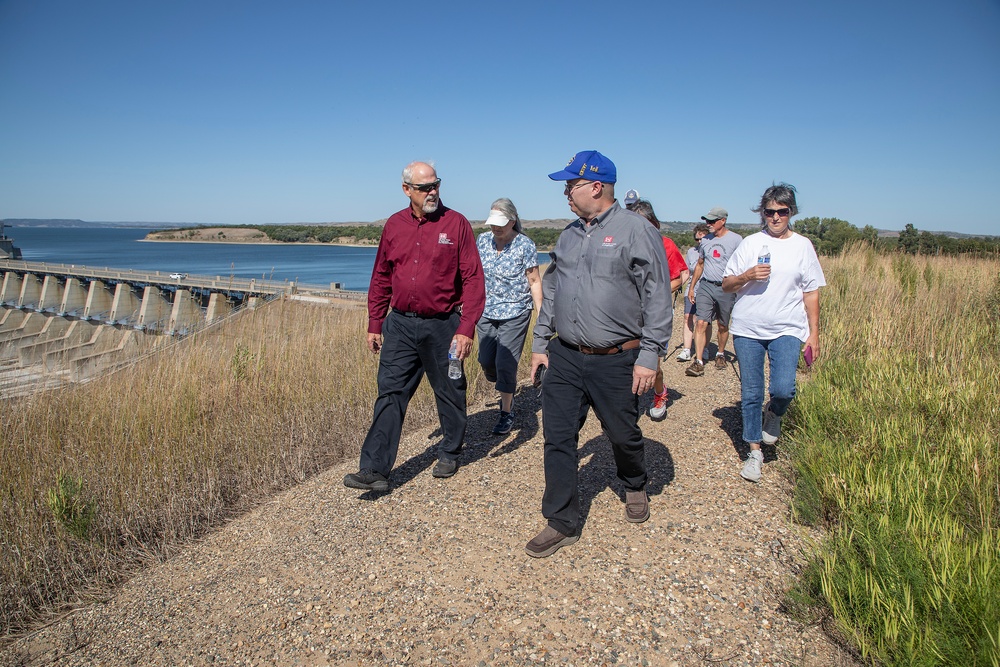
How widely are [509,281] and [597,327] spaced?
6.94 ft

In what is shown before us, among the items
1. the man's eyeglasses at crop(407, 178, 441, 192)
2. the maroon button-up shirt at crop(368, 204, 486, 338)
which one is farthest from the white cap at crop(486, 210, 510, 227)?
the man's eyeglasses at crop(407, 178, 441, 192)

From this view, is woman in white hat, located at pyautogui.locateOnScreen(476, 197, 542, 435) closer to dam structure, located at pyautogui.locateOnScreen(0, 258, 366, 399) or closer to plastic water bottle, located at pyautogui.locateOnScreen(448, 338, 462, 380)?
plastic water bottle, located at pyautogui.locateOnScreen(448, 338, 462, 380)

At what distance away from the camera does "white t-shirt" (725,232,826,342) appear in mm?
4055

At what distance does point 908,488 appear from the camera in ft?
9.98

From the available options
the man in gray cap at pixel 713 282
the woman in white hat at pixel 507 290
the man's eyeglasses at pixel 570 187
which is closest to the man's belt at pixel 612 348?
the man's eyeglasses at pixel 570 187

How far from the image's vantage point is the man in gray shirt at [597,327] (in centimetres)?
327

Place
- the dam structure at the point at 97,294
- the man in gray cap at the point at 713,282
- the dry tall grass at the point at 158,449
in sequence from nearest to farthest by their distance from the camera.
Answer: the dry tall grass at the point at 158,449 < the man in gray cap at the point at 713,282 < the dam structure at the point at 97,294

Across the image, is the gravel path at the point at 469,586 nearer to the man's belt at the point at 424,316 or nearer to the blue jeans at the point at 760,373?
the blue jeans at the point at 760,373

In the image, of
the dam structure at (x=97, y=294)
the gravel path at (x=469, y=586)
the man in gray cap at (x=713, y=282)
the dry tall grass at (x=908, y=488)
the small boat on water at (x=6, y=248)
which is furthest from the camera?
the small boat on water at (x=6, y=248)

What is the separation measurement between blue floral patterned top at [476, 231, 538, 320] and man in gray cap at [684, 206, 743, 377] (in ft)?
9.06

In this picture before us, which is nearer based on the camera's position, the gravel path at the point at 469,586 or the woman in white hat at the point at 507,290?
the gravel path at the point at 469,586

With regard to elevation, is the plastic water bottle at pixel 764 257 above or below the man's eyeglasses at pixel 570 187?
below

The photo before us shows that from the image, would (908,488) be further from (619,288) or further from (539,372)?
(539,372)

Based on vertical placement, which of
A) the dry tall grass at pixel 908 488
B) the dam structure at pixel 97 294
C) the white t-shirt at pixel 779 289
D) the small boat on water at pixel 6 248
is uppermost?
the small boat on water at pixel 6 248
